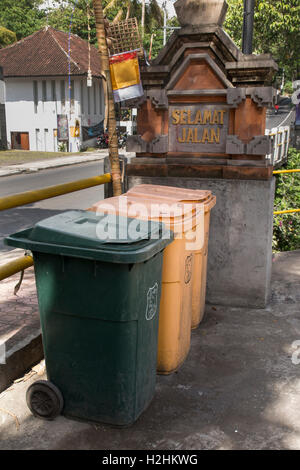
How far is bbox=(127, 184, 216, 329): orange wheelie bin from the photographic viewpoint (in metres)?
4.55

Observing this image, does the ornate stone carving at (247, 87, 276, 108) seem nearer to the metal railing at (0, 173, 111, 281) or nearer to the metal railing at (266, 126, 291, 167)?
the metal railing at (0, 173, 111, 281)

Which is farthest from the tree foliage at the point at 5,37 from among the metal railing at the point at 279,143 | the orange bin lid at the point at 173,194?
the orange bin lid at the point at 173,194

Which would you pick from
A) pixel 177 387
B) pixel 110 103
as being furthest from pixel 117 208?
pixel 110 103

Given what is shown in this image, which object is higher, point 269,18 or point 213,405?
point 269,18

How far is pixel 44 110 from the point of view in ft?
124

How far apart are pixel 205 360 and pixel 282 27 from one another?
31720 mm

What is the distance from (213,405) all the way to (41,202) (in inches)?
475

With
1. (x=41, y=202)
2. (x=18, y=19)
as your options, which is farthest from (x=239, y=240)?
(x=18, y=19)

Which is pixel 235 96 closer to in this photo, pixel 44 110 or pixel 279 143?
pixel 279 143

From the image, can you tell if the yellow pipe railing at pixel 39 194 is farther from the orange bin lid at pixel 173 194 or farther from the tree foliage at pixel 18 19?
the tree foliage at pixel 18 19

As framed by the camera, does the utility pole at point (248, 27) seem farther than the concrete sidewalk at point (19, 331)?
Yes

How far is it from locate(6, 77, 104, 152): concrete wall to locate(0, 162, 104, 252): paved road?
12809 millimetres

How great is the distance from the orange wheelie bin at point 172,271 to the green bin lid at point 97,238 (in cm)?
38

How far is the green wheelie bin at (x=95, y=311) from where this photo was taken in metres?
3.15
